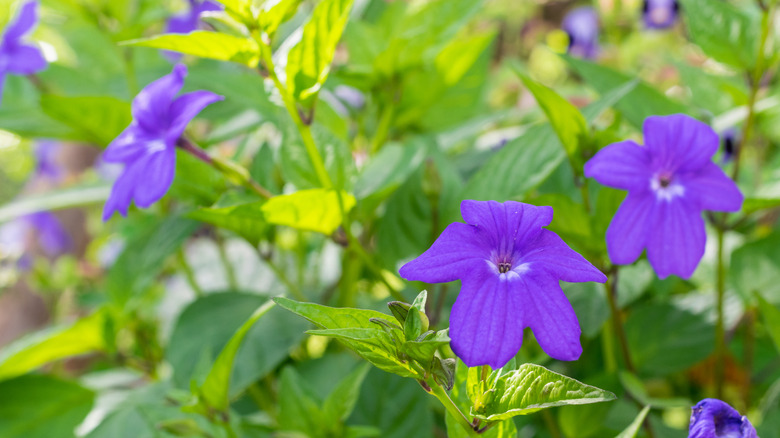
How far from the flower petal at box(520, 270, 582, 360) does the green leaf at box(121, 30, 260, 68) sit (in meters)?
0.28

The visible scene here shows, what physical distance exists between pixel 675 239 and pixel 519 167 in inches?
6.4

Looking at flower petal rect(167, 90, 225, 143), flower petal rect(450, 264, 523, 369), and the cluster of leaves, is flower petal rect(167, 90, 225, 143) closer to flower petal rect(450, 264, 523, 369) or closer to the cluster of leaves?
the cluster of leaves

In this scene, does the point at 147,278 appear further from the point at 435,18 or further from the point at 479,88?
the point at 479,88

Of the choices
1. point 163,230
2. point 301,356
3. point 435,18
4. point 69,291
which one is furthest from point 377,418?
point 69,291

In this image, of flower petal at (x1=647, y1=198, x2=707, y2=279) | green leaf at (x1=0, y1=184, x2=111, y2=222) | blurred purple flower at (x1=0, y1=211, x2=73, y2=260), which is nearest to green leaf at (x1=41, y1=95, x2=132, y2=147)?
green leaf at (x1=0, y1=184, x2=111, y2=222)

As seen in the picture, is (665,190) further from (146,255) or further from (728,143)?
(146,255)

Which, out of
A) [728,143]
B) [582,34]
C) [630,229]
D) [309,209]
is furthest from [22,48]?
[582,34]

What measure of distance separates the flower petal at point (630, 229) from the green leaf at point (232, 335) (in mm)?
396

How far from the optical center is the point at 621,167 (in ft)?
1.58

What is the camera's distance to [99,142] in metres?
0.83

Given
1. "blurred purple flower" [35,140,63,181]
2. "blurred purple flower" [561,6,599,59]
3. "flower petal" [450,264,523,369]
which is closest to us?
"flower petal" [450,264,523,369]

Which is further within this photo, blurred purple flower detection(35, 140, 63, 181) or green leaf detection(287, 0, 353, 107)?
blurred purple flower detection(35, 140, 63, 181)

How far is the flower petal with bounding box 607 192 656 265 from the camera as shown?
466mm

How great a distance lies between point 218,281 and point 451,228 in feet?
2.50
